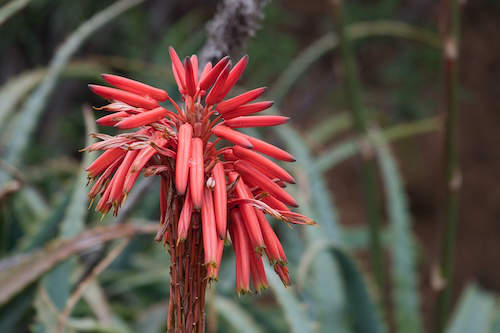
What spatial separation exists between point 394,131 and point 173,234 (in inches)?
41.9

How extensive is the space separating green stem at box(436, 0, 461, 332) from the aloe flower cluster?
551 millimetres

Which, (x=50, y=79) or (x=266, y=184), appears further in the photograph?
(x=50, y=79)

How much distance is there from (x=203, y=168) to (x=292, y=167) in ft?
2.57

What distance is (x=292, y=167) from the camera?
103cm

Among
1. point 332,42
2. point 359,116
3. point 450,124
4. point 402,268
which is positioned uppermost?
point 332,42

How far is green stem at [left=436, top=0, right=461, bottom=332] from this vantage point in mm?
739

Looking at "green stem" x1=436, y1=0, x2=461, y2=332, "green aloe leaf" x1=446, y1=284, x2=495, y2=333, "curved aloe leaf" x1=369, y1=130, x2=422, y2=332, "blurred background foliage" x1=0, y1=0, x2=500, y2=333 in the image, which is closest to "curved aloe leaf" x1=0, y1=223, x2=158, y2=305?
"blurred background foliage" x1=0, y1=0, x2=500, y2=333

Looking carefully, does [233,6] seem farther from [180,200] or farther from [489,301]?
[489,301]

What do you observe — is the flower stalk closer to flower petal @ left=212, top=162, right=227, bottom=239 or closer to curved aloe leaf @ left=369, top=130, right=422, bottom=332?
curved aloe leaf @ left=369, top=130, right=422, bottom=332

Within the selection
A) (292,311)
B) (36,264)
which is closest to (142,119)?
(36,264)

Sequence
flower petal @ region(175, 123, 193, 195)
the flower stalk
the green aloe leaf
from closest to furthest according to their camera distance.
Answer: flower petal @ region(175, 123, 193, 195) → the flower stalk → the green aloe leaf

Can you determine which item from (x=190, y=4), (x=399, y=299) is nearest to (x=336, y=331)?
(x=399, y=299)

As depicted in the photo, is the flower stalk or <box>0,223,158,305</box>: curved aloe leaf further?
the flower stalk

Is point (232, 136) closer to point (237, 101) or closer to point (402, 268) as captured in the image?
point (237, 101)
